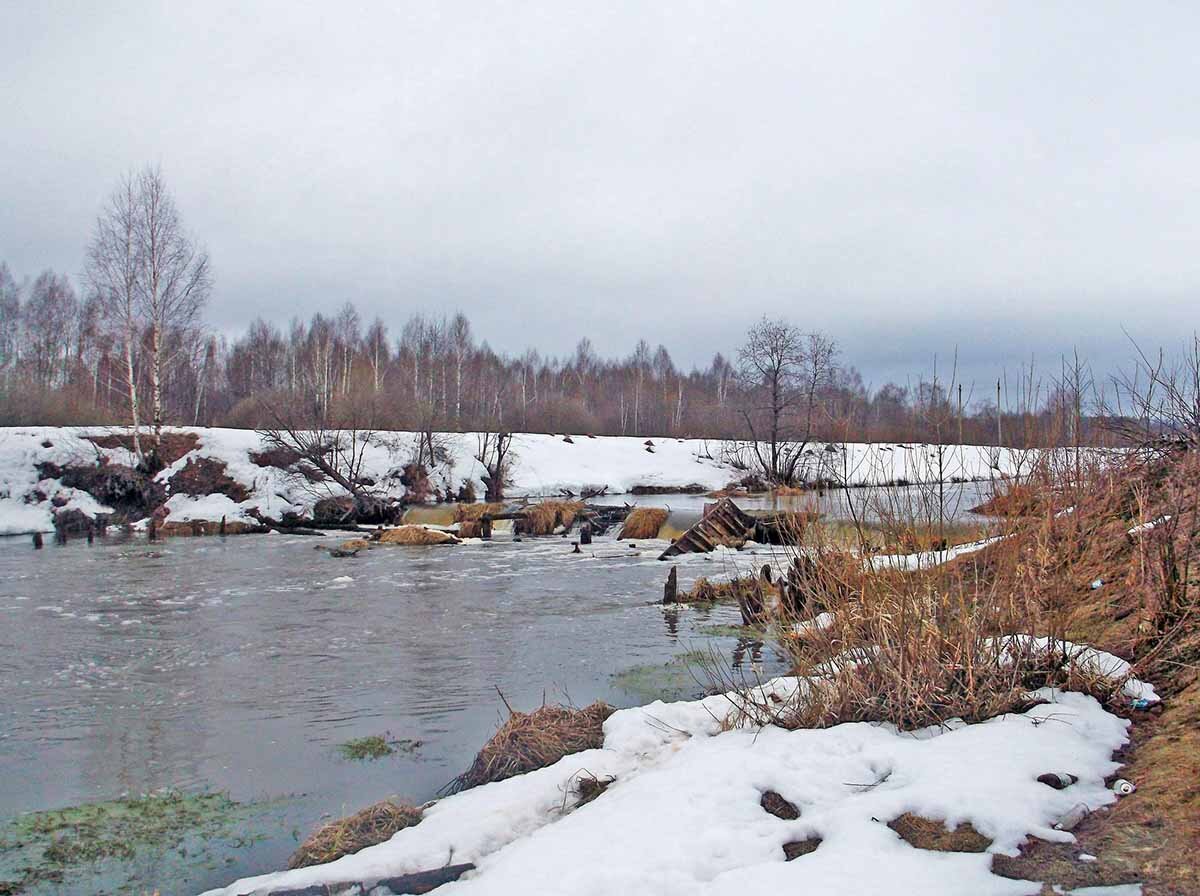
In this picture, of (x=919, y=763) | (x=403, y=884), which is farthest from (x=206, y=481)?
(x=919, y=763)

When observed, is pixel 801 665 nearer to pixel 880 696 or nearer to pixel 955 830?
pixel 880 696

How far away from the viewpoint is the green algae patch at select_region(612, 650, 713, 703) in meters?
7.84

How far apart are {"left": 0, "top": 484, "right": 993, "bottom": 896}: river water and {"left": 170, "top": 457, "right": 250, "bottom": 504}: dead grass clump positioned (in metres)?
9.96

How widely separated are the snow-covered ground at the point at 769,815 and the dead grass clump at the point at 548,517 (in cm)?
1836

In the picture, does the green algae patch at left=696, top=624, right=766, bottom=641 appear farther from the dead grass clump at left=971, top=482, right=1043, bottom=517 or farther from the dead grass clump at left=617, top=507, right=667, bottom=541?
the dead grass clump at left=617, top=507, right=667, bottom=541

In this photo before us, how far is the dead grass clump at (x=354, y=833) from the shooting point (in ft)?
15.1

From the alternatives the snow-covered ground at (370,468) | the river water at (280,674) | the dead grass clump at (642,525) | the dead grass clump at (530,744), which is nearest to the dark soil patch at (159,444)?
the snow-covered ground at (370,468)

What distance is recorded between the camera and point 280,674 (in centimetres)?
909

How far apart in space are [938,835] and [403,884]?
8.54ft

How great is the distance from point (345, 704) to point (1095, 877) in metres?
6.57

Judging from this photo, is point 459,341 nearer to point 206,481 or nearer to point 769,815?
point 206,481

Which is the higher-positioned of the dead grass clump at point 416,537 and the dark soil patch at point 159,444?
the dark soil patch at point 159,444

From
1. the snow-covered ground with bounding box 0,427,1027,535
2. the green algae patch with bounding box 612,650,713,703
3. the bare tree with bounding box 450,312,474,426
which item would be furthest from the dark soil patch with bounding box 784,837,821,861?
the bare tree with bounding box 450,312,474,426

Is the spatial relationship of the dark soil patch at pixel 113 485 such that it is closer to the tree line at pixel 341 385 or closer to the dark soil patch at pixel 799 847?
the tree line at pixel 341 385
